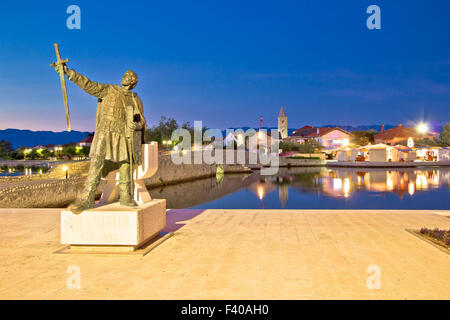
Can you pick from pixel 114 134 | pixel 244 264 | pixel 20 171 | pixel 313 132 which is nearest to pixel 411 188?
pixel 244 264

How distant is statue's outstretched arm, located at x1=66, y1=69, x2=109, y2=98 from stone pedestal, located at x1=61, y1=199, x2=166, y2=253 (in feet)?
5.94

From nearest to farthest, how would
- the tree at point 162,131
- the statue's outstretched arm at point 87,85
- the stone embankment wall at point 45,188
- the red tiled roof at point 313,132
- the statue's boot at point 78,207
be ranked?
the statue's boot at point 78,207 < the statue's outstretched arm at point 87,85 < the stone embankment wall at point 45,188 < the tree at point 162,131 < the red tiled roof at point 313,132

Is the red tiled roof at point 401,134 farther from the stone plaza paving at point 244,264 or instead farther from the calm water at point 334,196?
the stone plaza paving at point 244,264

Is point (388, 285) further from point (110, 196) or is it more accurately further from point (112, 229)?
point (110, 196)

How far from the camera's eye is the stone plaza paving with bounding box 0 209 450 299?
12.3ft

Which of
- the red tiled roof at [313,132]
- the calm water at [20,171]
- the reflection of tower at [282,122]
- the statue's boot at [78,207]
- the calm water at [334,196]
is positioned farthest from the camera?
the reflection of tower at [282,122]

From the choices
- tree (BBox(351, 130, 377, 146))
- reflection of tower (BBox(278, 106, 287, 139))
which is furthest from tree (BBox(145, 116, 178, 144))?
reflection of tower (BBox(278, 106, 287, 139))

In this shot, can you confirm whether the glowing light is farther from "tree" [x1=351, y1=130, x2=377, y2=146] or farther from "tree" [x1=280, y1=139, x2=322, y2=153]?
"tree" [x1=280, y1=139, x2=322, y2=153]

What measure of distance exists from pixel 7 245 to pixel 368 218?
7.24 metres

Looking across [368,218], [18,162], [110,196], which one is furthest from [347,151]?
[110,196]

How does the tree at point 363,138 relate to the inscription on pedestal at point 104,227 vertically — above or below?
above

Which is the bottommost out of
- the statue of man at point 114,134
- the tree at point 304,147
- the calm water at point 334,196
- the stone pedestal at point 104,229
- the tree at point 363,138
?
the calm water at point 334,196

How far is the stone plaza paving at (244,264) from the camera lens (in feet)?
12.3

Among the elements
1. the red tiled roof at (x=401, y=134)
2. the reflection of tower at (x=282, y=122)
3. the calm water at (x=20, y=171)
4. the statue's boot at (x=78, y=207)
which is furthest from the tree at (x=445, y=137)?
the reflection of tower at (x=282, y=122)
